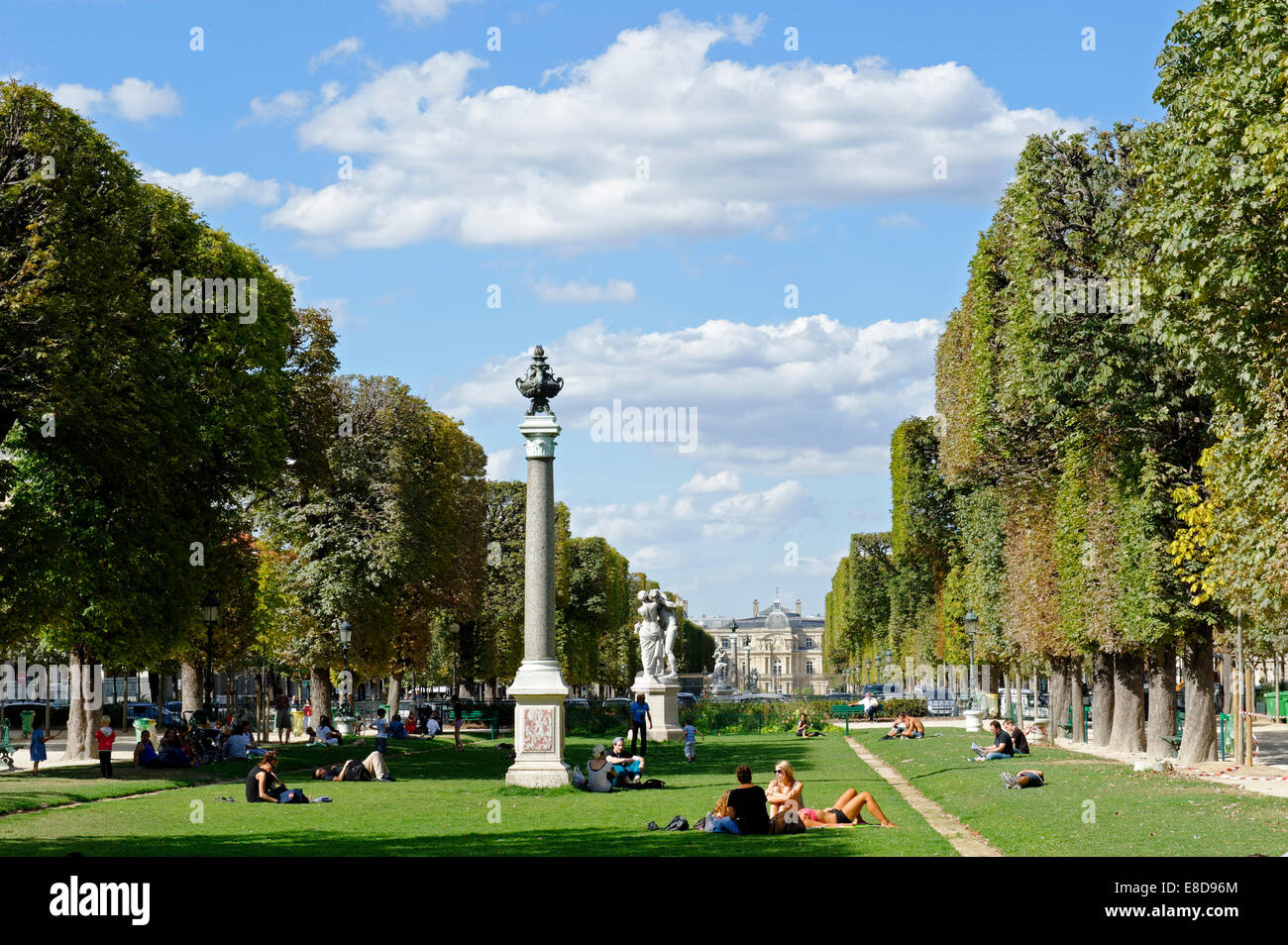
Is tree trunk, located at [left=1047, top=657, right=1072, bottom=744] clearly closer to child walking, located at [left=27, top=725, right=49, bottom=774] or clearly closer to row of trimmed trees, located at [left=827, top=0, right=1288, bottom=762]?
row of trimmed trees, located at [left=827, top=0, right=1288, bottom=762]

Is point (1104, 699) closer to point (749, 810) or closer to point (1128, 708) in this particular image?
point (1128, 708)

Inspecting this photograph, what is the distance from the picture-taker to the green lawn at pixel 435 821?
15578 millimetres

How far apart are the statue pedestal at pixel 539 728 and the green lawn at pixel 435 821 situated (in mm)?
564

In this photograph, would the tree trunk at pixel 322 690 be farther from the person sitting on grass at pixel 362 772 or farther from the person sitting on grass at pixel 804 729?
the person sitting on grass at pixel 362 772

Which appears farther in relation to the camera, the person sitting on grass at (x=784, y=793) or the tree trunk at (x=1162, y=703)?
the tree trunk at (x=1162, y=703)

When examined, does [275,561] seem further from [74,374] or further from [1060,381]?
[1060,381]

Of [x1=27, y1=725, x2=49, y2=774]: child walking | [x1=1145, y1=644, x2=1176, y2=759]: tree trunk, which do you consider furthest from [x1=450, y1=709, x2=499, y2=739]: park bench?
[x1=1145, y1=644, x2=1176, y2=759]: tree trunk

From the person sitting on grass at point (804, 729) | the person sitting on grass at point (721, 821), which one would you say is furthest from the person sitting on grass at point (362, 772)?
the person sitting on grass at point (804, 729)

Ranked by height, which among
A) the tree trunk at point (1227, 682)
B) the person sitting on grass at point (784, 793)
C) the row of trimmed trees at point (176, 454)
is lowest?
the tree trunk at point (1227, 682)

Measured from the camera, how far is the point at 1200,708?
27750mm

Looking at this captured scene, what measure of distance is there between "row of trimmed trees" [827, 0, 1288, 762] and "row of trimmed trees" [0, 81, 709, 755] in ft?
58.3

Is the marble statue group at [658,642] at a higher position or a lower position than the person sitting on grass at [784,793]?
higher

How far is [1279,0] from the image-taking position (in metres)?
17.8

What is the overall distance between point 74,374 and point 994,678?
5027 centimetres
